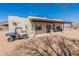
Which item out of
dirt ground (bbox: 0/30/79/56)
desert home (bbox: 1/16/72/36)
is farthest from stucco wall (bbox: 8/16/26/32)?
dirt ground (bbox: 0/30/79/56)

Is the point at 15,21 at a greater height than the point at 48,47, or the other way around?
the point at 15,21

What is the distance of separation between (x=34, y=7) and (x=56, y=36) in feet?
1.18

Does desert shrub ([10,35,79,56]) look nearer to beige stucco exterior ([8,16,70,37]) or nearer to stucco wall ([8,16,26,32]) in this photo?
beige stucco exterior ([8,16,70,37])

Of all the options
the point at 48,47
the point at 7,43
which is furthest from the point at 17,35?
the point at 48,47

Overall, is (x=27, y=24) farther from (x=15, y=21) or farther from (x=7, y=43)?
(x=7, y=43)

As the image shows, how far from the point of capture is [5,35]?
241cm

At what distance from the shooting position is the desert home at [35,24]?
7.91ft

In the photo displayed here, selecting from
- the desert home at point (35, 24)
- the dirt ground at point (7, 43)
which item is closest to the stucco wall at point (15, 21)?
the desert home at point (35, 24)

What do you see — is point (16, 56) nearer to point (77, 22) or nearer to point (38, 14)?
point (38, 14)

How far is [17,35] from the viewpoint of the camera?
96.2 inches

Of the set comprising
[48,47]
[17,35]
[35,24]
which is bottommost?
[48,47]

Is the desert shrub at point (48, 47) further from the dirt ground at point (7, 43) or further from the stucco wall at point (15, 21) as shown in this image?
the stucco wall at point (15, 21)

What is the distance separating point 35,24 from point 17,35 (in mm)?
210

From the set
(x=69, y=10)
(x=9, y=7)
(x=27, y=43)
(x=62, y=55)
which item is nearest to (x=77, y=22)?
(x=69, y=10)
